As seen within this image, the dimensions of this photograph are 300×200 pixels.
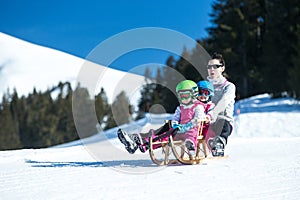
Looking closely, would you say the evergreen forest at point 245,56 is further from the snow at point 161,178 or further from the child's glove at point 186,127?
the snow at point 161,178

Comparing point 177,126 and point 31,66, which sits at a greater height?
point 31,66

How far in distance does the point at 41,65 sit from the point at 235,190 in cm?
14589

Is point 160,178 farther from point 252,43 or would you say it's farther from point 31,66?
point 31,66

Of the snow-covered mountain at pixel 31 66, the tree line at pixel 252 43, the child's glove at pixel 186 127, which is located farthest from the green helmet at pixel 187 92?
the snow-covered mountain at pixel 31 66

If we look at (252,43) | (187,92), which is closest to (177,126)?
(187,92)

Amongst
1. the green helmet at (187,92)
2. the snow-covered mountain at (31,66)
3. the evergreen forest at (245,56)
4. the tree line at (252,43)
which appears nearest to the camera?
the green helmet at (187,92)

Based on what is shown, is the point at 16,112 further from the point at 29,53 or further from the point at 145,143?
the point at 29,53

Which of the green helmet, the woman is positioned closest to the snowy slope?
the woman

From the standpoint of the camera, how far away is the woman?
5379mm

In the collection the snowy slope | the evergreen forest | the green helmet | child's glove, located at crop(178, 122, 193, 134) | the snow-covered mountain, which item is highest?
the snow-covered mountain

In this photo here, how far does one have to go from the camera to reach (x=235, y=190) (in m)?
3.60

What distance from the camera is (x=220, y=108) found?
5.66 meters

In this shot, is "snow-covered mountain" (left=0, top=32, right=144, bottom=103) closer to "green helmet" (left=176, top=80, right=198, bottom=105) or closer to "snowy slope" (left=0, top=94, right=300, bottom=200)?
"snowy slope" (left=0, top=94, right=300, bottom=200)

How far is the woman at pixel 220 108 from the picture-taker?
5.38 metres
